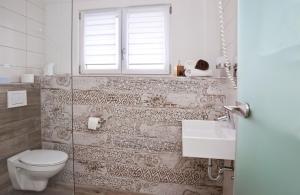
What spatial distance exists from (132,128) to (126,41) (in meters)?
1.04

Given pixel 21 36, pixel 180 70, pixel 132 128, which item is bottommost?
pixel 132 128

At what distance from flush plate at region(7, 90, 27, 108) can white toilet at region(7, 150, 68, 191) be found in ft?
1.56

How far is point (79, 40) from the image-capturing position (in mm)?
2373

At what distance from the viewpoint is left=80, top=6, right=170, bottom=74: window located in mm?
2195

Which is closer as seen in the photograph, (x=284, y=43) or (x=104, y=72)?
(x=284, y=43)

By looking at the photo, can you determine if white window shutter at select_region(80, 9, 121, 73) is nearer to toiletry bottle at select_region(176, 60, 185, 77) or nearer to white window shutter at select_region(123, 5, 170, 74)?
white window shutter at select_region(123, 5, 170, 74)

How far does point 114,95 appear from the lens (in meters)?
2.05

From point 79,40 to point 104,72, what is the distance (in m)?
0.53

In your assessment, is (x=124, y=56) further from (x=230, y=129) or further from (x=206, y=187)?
(x=206, y=187)

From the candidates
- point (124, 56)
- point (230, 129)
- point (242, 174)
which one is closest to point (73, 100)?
point (124, 56)

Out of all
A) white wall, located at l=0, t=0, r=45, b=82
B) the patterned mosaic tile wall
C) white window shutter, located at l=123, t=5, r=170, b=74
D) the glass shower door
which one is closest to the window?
white window shutter, located at l=123, t=5, r=170, b=74

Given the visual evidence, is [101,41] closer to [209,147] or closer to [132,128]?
[132,128]

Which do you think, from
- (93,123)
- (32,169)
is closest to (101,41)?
(93,123)

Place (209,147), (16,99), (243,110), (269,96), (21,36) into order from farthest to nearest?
(21,36), (16,99), (209,147), (243,110), (269,96)
